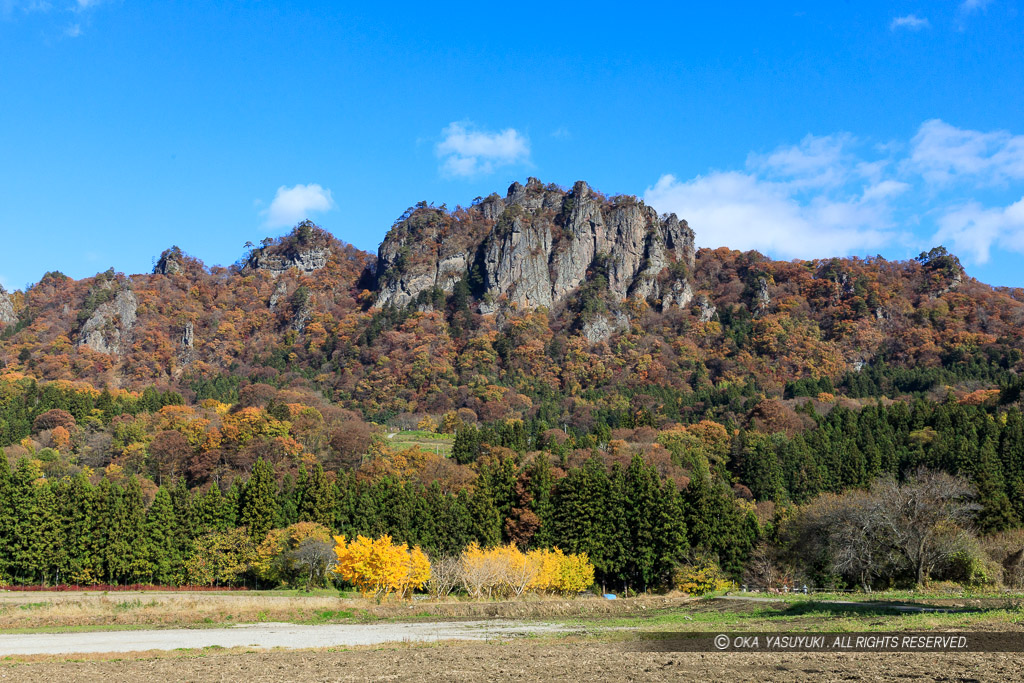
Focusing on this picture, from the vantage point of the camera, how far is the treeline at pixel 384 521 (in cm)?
6209

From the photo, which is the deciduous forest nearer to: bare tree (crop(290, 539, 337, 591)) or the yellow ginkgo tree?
bare tree (crop(290, 539, 337, 591))

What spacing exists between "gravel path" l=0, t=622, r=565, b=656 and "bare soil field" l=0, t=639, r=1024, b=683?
3091 millimetres

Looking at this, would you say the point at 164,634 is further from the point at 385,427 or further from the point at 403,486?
the point at 385,427

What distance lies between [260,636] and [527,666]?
527 inches

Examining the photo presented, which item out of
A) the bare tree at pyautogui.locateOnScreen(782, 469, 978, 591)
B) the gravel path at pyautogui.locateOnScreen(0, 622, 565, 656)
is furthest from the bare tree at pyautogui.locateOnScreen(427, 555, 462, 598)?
the bare tree at pyautogui.locateOnScreen(782, 469, 978, 591)

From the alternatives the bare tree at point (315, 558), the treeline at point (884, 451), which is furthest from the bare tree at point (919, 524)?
the bare tree at point (315, 558)

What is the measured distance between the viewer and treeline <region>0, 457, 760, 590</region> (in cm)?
6209

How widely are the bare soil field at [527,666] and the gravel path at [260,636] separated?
3.09 m

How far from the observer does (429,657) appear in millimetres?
22203

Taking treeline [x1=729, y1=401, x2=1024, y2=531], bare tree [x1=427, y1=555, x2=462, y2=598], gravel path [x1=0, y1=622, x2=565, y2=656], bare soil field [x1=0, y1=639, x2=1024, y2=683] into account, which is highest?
Answer: treeline [x1=729, y1=401, x2=1024, y2=531]

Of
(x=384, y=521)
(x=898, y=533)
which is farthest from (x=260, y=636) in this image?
(x=384, y=521)

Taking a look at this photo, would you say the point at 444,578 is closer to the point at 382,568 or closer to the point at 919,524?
the point at 382,568

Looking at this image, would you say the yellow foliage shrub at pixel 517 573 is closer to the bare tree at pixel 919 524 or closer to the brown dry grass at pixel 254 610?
the brown dry grass at pixel 254 610

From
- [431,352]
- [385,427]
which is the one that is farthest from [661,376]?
[385,427]
